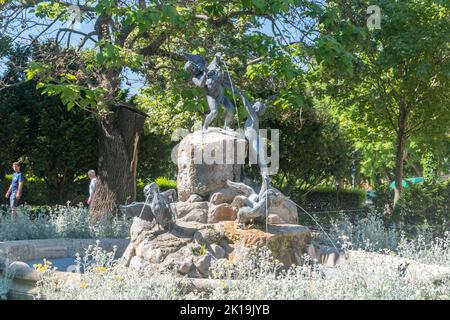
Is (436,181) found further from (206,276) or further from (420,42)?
(206,276)

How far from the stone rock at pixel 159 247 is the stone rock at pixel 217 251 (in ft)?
1.06

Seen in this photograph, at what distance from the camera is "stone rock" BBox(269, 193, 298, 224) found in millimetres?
8058

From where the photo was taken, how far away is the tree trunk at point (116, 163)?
43.2ft

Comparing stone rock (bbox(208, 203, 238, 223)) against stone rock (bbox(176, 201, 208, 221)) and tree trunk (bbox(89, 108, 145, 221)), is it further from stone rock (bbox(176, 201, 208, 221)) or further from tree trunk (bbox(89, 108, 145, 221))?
tree trunk (bbox(89, 108, 145, 221))

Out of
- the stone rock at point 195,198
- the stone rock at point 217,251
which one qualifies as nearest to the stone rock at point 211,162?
the stone rock at point 195,198

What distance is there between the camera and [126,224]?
36.4ft

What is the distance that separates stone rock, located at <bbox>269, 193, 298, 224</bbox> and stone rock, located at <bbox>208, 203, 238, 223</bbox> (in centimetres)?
49

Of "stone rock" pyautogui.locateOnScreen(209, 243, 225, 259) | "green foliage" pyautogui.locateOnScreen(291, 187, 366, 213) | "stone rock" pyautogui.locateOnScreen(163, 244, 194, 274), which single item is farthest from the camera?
"green foliage" pyautogui.locateOnScreen(291, 187, 366, 213)

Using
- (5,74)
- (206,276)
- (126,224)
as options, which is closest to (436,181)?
(126,224)

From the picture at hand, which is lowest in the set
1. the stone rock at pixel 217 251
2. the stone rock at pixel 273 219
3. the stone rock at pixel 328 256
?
the stone rock at pixel 328 256

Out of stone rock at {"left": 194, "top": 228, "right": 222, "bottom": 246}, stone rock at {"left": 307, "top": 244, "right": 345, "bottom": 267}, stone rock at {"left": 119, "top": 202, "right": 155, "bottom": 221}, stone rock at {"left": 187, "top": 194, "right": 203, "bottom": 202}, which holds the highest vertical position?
stone rock at {"left": 187, "top": 194, "right": 203, "bottom": 202}

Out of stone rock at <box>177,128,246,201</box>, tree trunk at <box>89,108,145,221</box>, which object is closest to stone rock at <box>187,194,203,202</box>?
stone rock at <box>177,128,246,201</box>

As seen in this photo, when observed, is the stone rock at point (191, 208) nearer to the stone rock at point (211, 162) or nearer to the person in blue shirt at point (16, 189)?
the stone rock at point (211, 162)

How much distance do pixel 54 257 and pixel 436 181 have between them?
29.0 ft
